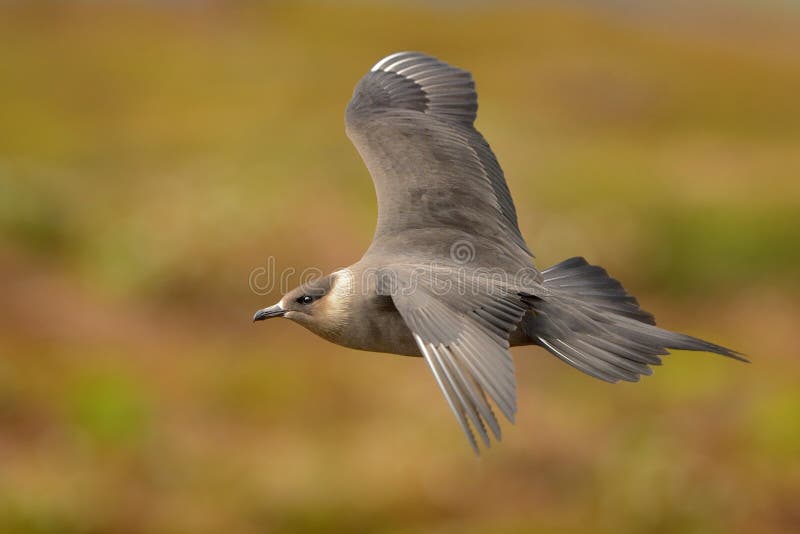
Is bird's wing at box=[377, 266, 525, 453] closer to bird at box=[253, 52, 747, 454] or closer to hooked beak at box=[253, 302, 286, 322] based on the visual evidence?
bird at box=[253, 52, 747, 454]

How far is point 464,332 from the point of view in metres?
4.83

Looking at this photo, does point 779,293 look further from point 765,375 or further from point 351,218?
point 351,218

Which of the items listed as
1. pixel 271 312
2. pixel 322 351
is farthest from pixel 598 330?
pixel 322 351

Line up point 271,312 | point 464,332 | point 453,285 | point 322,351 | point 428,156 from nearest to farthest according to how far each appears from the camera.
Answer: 1. point 464,332
2. point 453,285
3. point 271,312
4. point 428,156
5. point 322,351

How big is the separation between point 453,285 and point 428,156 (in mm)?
1562

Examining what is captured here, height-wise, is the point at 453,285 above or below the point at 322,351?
below

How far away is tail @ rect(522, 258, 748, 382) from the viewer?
5.20 meters

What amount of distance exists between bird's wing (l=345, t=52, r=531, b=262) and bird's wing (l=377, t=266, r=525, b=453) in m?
0.85

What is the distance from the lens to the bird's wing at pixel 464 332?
445cm

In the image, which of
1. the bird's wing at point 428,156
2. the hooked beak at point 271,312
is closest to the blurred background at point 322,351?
the bird's wing at point 428,156

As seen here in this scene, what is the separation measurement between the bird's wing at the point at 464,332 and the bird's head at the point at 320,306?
266 mm

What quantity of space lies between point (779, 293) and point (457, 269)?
13857 millimetres

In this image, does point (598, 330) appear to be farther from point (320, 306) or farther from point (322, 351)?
point (322, 351)

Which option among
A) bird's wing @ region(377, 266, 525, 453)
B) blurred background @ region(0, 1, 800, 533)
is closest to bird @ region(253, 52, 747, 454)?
bird's wing @ region(377, 266, 525, 453)
